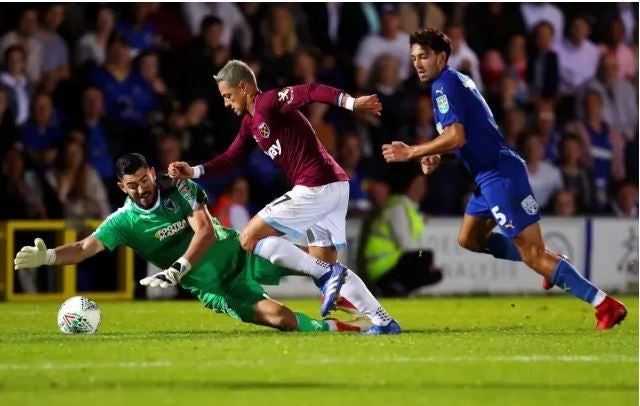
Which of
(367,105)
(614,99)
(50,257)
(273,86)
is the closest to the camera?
(367,105)

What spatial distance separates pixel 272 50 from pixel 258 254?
7.14 m

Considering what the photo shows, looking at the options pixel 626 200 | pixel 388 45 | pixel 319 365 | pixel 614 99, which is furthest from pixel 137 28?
pixel 319 365

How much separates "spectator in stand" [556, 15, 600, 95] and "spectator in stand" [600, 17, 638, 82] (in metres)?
0.27

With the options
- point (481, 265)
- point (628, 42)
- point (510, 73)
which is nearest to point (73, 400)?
point (481, 265)

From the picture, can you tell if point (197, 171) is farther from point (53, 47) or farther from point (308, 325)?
point (53, 47)

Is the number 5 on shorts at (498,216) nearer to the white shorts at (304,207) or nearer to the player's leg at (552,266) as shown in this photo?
the player's leg at (552,266)

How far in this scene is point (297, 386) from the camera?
278 inches

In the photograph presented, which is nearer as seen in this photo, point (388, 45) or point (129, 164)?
point (129, 164)

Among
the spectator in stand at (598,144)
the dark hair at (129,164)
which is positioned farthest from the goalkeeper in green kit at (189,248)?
the spectator in stand at (598,144)

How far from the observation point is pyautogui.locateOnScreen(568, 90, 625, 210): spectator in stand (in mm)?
17656

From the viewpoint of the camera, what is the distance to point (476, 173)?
9.96 meters

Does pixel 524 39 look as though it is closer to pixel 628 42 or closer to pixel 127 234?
pixel 628 42

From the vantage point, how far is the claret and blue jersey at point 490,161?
31.6 ft

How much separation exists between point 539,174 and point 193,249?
25.4 feet
